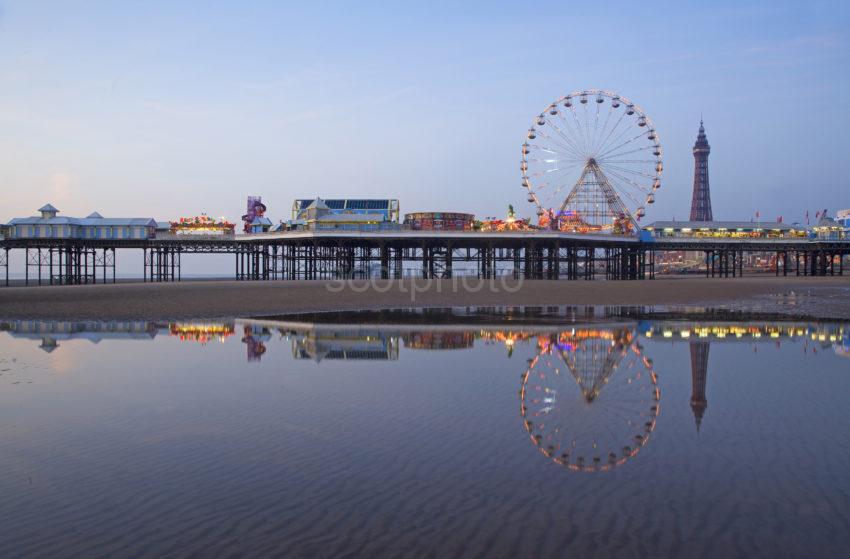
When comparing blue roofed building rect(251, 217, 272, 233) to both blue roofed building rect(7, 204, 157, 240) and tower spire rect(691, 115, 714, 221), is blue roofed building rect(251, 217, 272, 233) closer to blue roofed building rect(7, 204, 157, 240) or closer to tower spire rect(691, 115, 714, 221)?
blue roofed building rect(7, 204, 157, 240)

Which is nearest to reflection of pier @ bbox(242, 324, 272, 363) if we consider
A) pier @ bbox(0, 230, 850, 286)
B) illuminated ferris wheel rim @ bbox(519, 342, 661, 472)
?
illuminated ferris wheel rim @ bbox(519, 342, 661, 472)

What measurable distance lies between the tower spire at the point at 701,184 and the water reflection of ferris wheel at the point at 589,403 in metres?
179

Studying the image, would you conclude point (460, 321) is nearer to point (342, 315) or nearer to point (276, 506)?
point (342, 315)

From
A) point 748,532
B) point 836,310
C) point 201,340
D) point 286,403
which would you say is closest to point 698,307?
point 836,310

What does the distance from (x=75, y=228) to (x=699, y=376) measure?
60924 millimetres

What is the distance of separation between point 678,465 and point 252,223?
62.4 m

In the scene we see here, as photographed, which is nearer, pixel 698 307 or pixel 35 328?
pixel 35 328

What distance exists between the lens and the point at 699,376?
9.75 meters

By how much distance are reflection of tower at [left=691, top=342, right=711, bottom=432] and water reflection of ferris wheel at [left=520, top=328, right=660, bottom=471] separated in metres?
0.45

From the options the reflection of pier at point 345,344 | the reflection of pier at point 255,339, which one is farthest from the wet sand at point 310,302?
the reflection of pier at point 345,344

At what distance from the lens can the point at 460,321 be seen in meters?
18.9

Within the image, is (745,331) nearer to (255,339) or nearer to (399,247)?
(255,339)

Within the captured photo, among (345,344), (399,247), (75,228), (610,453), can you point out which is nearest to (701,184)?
(399,247)

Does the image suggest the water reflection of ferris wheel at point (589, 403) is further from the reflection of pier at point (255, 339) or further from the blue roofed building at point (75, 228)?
the blue roofed building at point (75, 228)
